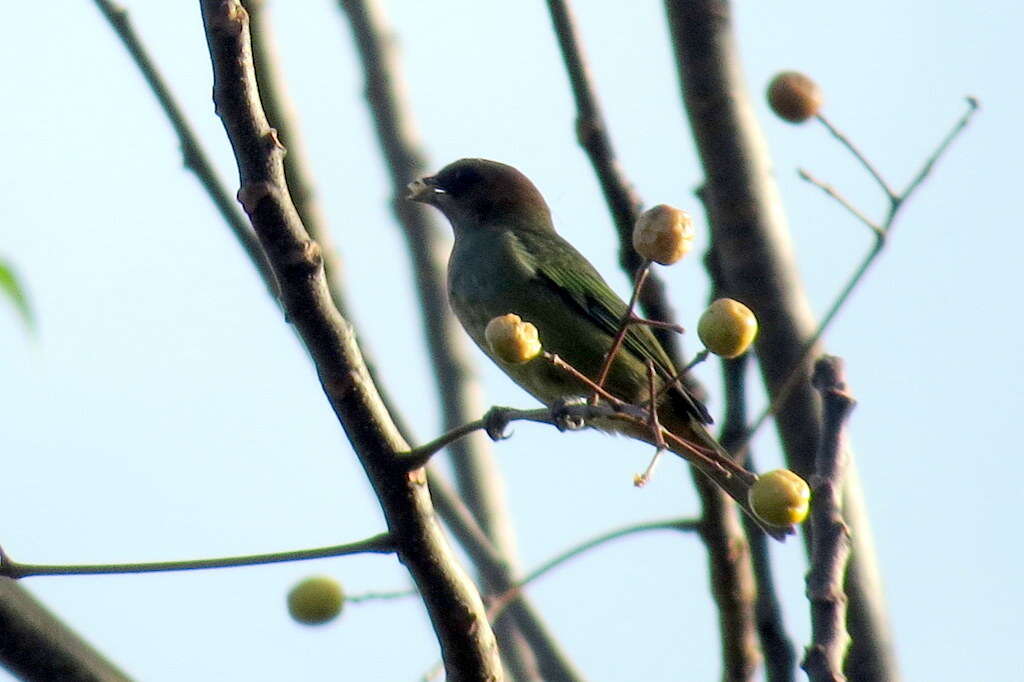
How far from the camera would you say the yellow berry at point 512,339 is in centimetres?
275

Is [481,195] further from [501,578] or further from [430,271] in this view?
[501,578]

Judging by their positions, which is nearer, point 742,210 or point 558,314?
point 742,210

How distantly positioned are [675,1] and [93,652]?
2.49 meters

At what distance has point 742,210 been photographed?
13.4 feet

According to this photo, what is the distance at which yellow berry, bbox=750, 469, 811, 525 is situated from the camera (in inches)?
105

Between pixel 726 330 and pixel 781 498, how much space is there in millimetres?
330

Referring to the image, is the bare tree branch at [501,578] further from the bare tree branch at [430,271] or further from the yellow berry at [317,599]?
the yellow berry at [317,599]

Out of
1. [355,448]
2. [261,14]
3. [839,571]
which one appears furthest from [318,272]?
[261,14]

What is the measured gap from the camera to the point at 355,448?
2576mm

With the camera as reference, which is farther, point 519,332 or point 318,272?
point 519,332

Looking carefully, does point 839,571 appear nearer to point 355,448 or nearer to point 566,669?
point 355,448

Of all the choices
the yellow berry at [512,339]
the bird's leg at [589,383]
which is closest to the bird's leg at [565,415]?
the bird's leg at [589,383]

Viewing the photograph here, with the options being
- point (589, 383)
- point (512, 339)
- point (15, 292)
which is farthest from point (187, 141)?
point (589, 383)

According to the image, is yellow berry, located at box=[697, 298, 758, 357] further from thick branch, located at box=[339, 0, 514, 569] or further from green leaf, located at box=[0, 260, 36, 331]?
thick branch, located at box=[339, 0, 514, 569]
